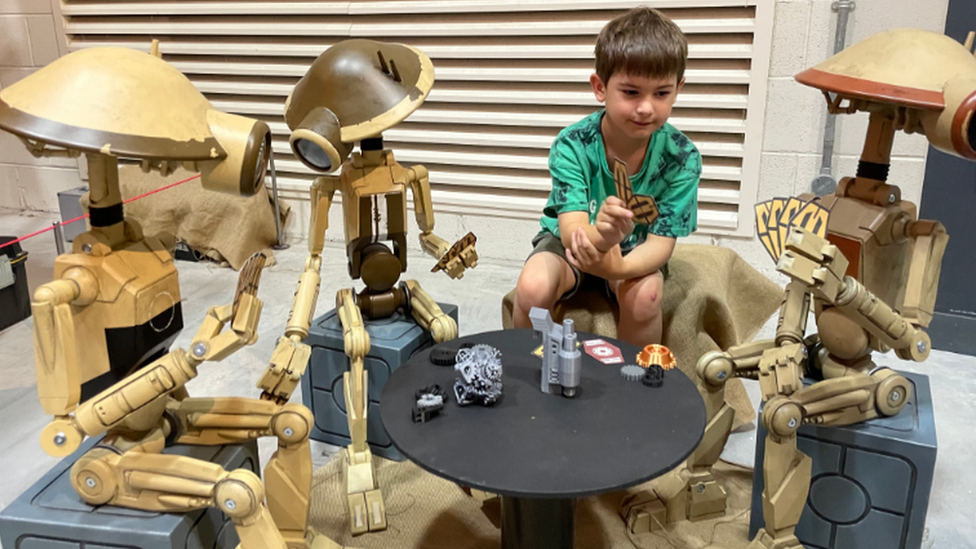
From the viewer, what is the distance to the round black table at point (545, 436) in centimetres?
117

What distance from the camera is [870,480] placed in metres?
1.44

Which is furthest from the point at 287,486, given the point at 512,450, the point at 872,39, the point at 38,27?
the point at 38,27

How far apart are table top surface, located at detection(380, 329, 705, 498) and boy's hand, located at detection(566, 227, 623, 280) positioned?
0.25 meters

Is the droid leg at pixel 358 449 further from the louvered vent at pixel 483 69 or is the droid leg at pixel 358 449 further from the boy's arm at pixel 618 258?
the louvered vent at pixel 483 69

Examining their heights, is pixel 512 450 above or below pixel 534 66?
below

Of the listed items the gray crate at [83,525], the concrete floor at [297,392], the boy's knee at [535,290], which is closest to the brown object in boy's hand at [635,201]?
the boy's knee at [535,290]

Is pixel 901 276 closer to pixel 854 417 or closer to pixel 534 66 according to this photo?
pixel 854 417

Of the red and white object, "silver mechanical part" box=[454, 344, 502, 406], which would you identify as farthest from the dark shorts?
"silver mechanical part" box=[454, 344, 502, 406]

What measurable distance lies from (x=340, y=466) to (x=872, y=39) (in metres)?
1.54

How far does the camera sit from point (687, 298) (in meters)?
2.00

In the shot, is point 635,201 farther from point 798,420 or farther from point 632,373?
point 798,420

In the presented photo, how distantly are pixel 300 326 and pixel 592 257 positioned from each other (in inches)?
25.7

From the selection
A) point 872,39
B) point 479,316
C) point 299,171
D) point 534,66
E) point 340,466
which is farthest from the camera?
point 299,171

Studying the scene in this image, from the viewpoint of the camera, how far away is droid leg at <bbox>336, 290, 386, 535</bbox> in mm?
1664
